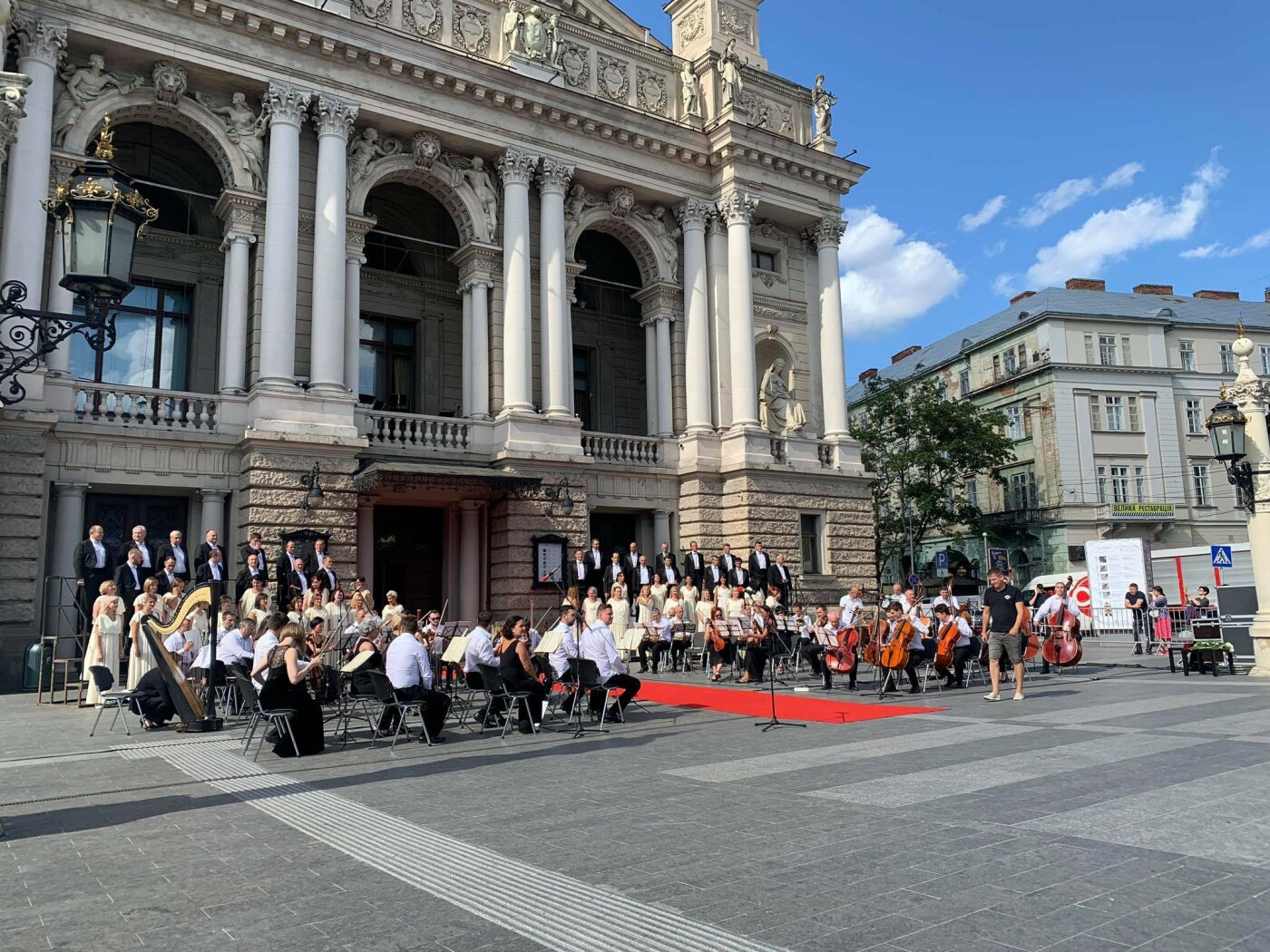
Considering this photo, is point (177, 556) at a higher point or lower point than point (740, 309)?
lower

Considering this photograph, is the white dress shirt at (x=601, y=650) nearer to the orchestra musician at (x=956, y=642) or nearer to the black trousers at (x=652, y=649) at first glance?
the orchestra musician at (x=956, y=642)

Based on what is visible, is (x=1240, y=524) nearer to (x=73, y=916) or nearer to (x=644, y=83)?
(x=644, y=83)

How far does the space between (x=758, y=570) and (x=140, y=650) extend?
15806mm

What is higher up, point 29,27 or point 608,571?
point 29,27

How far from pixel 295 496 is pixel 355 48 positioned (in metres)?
11.2

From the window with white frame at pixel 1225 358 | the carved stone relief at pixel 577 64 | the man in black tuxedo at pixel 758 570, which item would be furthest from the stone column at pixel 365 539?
the window with white frame at pixel 1225 358

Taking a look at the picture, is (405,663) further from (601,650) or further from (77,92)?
(77,92)

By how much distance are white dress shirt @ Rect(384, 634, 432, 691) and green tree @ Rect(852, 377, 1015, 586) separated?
39683 mm

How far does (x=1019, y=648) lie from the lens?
14648 mm

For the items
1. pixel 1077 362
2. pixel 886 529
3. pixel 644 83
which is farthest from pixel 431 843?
pixel 1077 362

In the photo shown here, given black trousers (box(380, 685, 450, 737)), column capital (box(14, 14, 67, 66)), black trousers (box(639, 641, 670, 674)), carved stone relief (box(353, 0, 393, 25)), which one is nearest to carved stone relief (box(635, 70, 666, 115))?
carved stone relief (box(353, 0, 393, 25))


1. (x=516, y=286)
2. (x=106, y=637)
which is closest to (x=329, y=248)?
(x=516, y=286)

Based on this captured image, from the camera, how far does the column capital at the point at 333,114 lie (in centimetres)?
2303

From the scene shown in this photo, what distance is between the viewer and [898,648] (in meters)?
15.7
